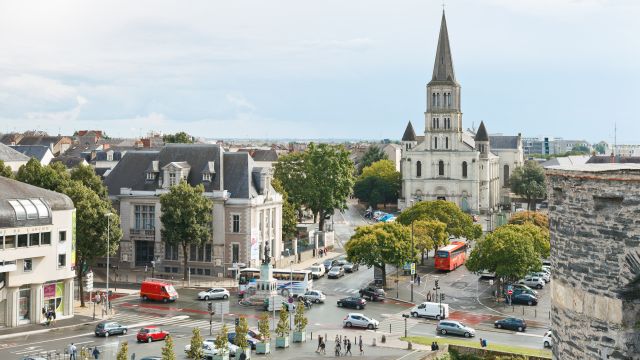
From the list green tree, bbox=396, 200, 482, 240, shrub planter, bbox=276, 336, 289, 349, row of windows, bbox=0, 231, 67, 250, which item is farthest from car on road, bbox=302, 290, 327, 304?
green tree, bbox=396, 200, 482, 240

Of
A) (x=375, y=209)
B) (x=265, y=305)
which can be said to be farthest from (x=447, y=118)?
(x=265, y=305)

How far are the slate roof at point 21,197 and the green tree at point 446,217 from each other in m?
42.6

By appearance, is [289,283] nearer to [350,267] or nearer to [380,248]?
[380,248]

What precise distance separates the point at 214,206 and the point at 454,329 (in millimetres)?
30021

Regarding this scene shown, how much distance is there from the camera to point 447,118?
135 m

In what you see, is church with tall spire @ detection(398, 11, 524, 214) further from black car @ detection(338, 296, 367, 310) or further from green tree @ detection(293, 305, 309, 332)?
green tree @ detection(293, 305, 309, 332)

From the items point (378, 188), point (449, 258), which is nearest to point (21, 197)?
point (449, 258)

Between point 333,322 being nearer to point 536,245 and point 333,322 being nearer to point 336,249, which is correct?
point 536,245

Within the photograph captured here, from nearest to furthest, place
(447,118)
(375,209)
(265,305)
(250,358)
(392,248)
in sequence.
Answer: (250,358) → (265,305) → (392,248) → (447,118) → (375,209)

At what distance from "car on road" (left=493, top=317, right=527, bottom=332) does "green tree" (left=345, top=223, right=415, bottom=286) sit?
1452 cm

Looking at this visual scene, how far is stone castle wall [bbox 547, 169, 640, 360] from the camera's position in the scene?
14.8 m

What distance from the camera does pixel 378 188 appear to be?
476 ft

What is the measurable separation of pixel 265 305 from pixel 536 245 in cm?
2593

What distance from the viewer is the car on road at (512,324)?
182 feet
